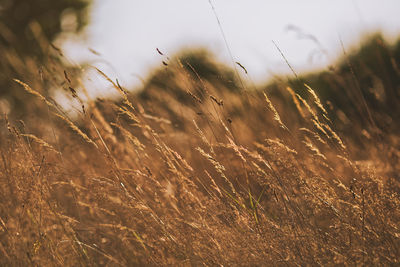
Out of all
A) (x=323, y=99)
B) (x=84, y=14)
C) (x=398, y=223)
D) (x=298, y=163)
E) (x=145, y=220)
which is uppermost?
(x=84, y=14)

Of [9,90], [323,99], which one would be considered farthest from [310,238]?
[9,90]

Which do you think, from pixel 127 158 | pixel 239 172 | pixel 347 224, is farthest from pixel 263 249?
pixel 127 158

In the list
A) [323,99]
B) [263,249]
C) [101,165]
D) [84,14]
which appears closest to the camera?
[263,249]

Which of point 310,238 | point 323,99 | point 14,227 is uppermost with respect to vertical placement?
point 14,227

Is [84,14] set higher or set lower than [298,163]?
higher

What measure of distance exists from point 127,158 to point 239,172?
30.7 inches

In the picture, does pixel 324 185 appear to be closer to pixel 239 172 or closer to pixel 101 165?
pixel 239 172

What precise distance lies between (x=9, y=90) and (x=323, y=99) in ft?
35.8

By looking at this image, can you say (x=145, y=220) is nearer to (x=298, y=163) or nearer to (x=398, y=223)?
(x=298, y=163)

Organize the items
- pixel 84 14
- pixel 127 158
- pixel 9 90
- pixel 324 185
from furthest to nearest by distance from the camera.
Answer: pixel 84 14, pixel 9 90, pixel 127 158, pixel 324 185

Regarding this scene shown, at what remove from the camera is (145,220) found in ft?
5.78

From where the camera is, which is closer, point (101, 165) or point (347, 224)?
point (347, 224)

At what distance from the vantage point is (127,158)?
2592mm

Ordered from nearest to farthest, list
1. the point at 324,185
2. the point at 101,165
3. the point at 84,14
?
the point at 324,185
the point at 101,165
the point at 84,14
